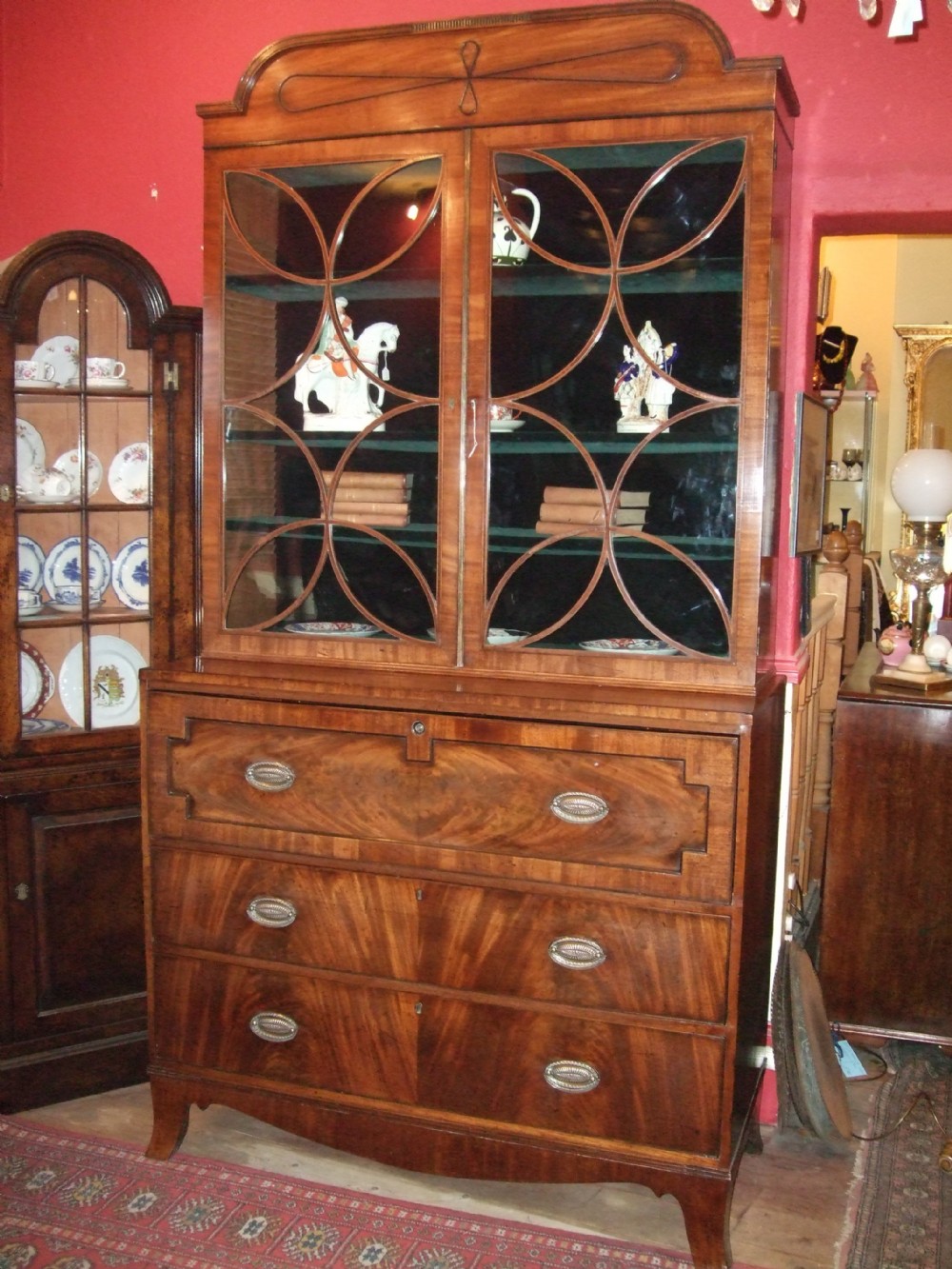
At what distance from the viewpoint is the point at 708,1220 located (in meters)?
2.07

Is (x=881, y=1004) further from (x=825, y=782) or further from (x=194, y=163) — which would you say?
(x=194, y=163)

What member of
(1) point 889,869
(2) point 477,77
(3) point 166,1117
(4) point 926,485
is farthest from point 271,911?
(4) point 926,485

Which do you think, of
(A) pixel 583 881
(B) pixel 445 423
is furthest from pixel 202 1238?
(B) pixel 445 423

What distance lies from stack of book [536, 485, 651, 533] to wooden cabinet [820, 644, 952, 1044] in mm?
933

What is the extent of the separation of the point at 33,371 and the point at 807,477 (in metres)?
1.69

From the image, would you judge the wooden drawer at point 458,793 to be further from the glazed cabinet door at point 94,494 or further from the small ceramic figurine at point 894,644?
the small ceramic figurine at point 894,644

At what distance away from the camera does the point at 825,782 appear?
11.1 ft

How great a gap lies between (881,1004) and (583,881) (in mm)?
1197

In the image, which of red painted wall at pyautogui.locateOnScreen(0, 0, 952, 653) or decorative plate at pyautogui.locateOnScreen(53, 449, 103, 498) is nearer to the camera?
red painted wall at pyautogui.locateOnScreen(0, 0, 952, 653)

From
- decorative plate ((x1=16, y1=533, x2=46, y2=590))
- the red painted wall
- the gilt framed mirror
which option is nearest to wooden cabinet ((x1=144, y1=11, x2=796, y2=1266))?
the red painted wall

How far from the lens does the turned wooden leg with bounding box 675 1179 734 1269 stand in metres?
2.06

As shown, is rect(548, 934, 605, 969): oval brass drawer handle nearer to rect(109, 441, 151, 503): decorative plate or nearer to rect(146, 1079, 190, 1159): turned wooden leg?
rect(146, 1079, 190, 1159): turned wooden leg

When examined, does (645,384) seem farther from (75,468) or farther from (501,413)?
(75,468)

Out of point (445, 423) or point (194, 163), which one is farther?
point (194, 163)
